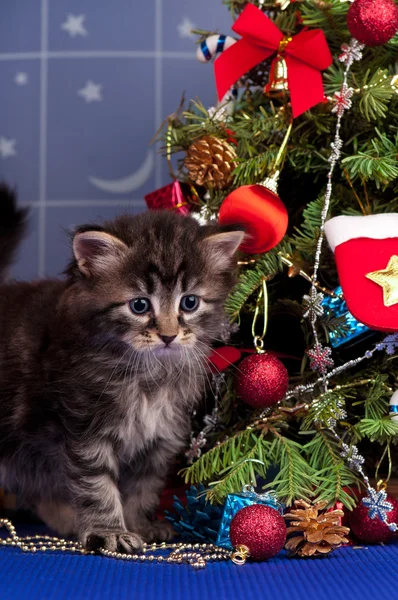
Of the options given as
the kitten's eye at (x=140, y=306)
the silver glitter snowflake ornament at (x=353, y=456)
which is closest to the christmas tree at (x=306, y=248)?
the silver glitter snowflake ornament at (x=353, y=456)

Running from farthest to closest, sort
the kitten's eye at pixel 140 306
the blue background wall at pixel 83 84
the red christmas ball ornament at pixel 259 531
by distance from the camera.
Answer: the blue background wall at pixel 83 84 → the kitten's eye at pixel 140 306 → the red christmas ball ornament at pixel 259 531

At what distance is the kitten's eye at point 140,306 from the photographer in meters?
1.27

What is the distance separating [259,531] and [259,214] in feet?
1.86

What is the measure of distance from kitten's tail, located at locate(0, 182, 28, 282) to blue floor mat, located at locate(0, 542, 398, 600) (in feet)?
2.40

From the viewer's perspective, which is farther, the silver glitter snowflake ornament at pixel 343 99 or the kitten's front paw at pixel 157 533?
the kitten's front paw at pixel 157 533

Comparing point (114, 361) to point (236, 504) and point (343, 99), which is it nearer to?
point (236, 504)

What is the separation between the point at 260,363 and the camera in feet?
4.34

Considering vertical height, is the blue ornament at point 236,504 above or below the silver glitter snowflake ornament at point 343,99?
below

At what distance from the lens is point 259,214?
135 centimetres

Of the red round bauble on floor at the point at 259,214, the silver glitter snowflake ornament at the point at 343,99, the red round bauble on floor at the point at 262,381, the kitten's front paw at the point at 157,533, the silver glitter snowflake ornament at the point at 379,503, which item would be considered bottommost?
the kitten's front paw at the point at 157,533

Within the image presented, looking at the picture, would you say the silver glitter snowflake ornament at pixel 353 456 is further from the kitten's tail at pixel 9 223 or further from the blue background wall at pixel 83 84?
the blue background wall at pixel 83 84

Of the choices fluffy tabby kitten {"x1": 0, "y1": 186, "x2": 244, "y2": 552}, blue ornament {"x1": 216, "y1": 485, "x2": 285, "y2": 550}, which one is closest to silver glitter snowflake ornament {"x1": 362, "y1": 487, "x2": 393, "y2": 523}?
blue ornament {"x1": 216, "y1": 485, "x2": 285, "y2": 550}

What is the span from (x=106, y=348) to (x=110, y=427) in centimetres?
14

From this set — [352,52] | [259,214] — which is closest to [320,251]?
[259,214]
